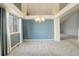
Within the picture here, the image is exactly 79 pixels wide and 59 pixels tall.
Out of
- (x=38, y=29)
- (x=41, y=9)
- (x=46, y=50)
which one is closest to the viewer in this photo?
(x=46, y=50)

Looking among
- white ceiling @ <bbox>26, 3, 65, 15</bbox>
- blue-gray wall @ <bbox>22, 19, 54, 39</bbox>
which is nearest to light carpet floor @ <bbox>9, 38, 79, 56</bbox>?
blue-gray wall @ <bbox>22, 19, 54, 39</bbox>

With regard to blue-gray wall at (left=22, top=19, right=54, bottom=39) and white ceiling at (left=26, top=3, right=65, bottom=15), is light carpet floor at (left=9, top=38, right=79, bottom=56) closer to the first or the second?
blue-gray wall at (left=22, top=19, right=54, bottom=39)

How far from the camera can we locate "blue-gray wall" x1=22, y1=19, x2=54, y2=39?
1171 cm

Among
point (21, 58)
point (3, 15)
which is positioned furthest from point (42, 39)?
point (21, 58)

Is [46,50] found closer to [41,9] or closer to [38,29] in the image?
[38,29]

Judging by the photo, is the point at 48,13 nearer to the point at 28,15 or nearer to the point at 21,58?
the point at 28,15

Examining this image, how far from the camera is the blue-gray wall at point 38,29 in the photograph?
1171 cm

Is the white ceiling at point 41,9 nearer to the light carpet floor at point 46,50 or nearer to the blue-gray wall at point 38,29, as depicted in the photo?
the blue-gray wall at point 38,29

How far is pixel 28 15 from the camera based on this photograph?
37.9 feet

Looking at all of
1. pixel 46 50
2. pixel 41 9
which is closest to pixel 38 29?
pixel 41 9

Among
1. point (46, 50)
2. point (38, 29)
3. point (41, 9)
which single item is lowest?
point (46, 50)

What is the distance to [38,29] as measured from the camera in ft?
38.6

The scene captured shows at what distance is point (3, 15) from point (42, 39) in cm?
677

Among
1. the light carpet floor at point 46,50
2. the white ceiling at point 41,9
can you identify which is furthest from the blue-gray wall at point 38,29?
the light carpet floor at point 46,50
